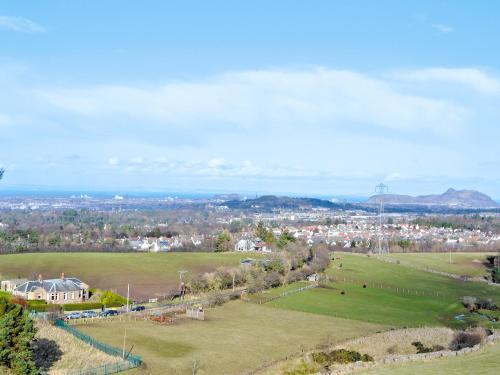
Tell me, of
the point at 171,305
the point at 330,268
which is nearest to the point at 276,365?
the point at 171,305

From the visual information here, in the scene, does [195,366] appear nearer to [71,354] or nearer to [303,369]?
[303,369]

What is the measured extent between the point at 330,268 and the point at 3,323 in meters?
73.7

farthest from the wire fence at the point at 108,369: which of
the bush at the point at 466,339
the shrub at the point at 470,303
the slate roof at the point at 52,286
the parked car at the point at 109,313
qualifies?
the shrub at the point at 470,303

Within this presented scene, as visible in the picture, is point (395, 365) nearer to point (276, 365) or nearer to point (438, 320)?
point (276, 365)

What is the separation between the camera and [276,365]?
140 feet

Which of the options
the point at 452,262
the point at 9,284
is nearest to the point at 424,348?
the point at 9,284

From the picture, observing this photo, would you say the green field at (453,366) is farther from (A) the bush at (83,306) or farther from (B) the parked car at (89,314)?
(A) the bush at (83,306)

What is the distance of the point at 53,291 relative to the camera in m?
71.4

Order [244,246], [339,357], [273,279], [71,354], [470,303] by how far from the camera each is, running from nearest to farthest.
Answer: [71,354] < [339,357] < [470,303] < [273,279] < [244,246]

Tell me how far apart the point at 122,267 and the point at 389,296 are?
4169 centimetres

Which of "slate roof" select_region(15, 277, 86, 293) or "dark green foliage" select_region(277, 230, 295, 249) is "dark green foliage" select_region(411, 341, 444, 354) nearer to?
"slate roof" select_region(15, 277, 86, 293)

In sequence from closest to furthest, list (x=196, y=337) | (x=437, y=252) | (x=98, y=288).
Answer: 1. (x=196, y=337)
2. (x=98, y=288)
3. (x=437, y=252)

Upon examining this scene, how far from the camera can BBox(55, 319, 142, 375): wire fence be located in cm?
3934

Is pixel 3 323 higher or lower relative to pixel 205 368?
higher
